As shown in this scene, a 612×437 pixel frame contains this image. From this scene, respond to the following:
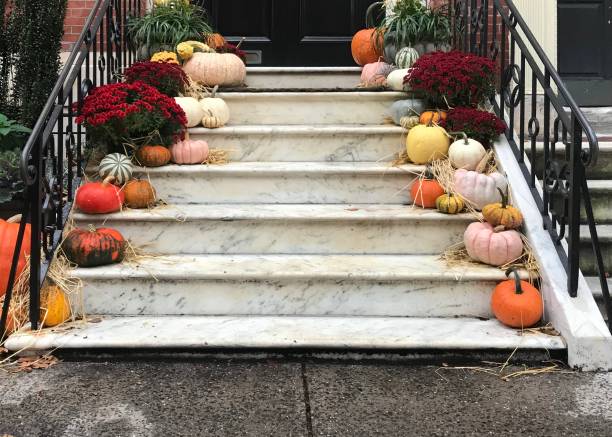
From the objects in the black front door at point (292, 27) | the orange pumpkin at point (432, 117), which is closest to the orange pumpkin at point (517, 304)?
the orange pumpkin at point (432, 117)

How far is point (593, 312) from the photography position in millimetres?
2717

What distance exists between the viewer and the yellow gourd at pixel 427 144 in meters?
3.77

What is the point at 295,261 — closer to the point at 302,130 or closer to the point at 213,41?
the point at 302,130

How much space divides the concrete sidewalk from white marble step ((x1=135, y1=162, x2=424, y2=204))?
4.19 feet

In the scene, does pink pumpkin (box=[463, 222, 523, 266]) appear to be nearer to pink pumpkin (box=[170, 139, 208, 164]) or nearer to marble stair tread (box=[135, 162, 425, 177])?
marble stair tread (box=[135, 162, 425, 177])

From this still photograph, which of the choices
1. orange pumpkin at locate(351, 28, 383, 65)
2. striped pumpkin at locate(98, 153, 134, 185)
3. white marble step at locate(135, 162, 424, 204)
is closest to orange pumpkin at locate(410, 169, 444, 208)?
white marble step at locate(135, 162, 424, 204)

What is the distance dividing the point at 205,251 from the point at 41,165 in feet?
2.98

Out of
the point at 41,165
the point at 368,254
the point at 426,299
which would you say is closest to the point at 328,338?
the point at 426,299

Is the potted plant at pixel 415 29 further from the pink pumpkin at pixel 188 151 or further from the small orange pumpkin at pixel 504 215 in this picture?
the small orange pumpkin at pixel 504 215

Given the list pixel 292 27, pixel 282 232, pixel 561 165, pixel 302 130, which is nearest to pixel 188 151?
pixel 302 130

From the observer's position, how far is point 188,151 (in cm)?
382

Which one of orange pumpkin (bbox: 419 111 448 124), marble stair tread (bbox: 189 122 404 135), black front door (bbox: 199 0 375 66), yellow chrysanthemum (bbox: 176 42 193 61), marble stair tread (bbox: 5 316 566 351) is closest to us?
marble stair tread (bbox: 5 316 566 351)

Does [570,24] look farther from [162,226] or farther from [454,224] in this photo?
[162,226]

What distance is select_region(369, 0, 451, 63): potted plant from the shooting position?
15.7 feet
